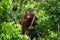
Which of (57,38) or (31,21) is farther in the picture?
(31,21)

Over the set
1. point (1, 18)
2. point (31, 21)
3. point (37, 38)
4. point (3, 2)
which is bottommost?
point (37, 38)

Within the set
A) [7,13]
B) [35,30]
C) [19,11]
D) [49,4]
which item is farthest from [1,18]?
[19,11]

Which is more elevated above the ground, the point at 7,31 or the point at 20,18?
the point at 7,31

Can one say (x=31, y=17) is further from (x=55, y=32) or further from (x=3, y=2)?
(x=3, y=2)

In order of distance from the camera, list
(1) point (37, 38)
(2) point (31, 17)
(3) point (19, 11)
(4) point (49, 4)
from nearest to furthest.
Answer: (4) point (49, 4) → (2) point (31, 17) → (1) point (37, 38) → (3) point (19, 11)

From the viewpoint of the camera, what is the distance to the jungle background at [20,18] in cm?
489

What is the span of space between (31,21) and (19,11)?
1.16m

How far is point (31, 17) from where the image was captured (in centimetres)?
746

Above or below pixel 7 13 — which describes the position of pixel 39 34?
below

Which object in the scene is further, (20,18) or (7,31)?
(20,18)

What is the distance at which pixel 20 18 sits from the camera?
822 centimetres

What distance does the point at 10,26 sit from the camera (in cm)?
496

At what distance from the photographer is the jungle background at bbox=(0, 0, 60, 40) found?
4.89 m

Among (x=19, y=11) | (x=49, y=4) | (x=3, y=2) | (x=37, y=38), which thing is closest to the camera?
(x=3, y=2)
